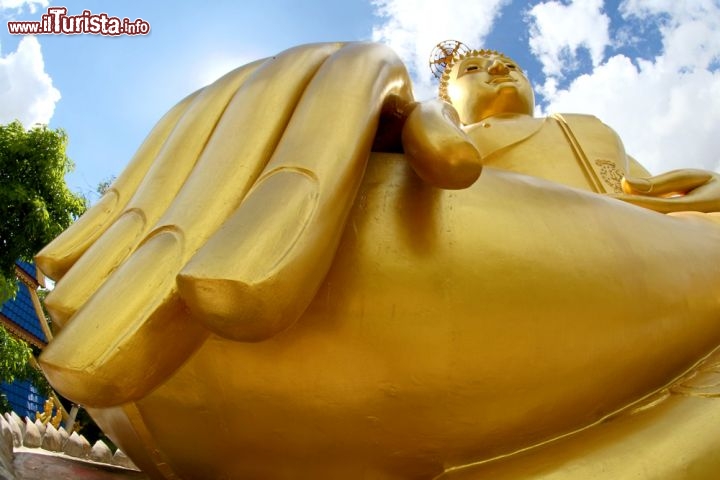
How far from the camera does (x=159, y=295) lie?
0.98 metres

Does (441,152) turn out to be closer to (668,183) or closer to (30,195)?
(668,183)

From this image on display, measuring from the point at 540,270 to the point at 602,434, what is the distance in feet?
1.23

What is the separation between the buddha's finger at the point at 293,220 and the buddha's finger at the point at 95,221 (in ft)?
1.53

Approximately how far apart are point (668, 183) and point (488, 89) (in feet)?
3.97

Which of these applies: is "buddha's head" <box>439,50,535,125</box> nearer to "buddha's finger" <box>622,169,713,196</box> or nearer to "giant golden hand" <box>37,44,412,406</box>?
"buddha's finger" <box>622,169,713,196</box>

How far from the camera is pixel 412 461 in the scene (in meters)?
1.22

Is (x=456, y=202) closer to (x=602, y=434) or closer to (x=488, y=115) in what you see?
(x=602, y=434)

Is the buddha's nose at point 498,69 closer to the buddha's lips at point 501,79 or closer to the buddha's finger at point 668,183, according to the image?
the buddha's lips at point 501,79

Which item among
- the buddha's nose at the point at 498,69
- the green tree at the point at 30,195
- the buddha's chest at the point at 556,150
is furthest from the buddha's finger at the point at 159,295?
the green tree at the point at 30,195

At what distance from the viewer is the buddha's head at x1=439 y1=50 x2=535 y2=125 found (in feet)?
9.98

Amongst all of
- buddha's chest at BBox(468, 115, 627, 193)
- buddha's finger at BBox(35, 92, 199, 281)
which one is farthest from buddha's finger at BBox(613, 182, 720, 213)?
buddha's finger at BBox(35, 92, 199, 281)

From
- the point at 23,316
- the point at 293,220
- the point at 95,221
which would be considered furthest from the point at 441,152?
the point at 23,316

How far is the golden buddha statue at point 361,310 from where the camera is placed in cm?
99

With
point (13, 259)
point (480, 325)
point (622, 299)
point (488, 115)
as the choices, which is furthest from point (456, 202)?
point (13, 259)
